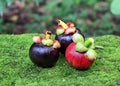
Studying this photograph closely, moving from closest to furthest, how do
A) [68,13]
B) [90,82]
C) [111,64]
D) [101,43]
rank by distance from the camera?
[90,82] < [111,64] < [101,43] < [68,13]

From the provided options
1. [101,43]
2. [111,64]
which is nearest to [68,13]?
[101,43]

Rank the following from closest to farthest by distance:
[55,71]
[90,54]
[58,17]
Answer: [90,54] < [55,71] < [58,17]

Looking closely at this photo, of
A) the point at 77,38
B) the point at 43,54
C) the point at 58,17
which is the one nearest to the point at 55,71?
the point at 43,54

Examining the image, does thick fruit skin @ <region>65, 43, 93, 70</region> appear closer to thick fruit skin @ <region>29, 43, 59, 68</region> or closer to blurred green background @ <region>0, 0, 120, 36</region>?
thick fruit skin @ <region>29, 43, 59, 68</region>

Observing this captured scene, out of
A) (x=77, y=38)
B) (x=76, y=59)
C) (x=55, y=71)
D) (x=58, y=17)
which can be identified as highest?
(x=77, y=38)

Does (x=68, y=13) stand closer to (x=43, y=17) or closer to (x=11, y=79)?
(x=43, y=17)

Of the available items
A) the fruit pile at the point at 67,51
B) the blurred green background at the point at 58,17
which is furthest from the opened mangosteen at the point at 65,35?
the blurred green background at the point at 58,17

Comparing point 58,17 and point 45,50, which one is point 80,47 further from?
point 58,17
